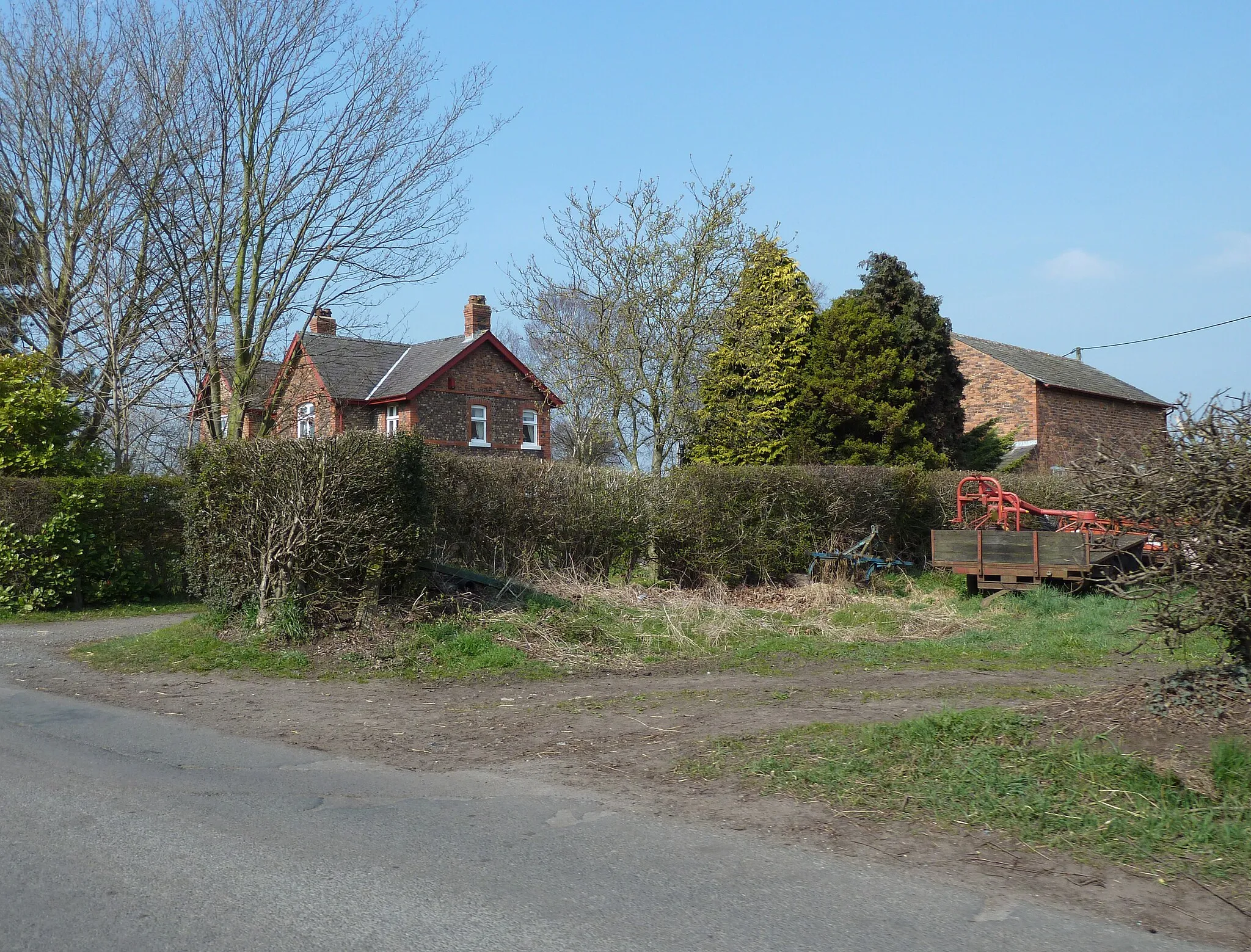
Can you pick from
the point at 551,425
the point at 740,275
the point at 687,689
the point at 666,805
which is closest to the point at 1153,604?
the point at 666,805

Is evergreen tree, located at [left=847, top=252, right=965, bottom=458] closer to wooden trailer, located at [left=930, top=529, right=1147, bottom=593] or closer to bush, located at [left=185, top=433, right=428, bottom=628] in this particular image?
wooden trailer, located at [left=930, top=529, right=1147, bottom=593]

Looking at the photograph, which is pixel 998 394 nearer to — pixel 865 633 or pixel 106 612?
pixel 865 633

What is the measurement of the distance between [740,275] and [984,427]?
1504 cm

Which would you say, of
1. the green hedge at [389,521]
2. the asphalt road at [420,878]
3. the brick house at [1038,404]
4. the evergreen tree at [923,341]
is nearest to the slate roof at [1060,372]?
the brick house at [1038,404]

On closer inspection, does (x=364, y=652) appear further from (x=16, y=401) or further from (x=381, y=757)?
(x=16, y=401)

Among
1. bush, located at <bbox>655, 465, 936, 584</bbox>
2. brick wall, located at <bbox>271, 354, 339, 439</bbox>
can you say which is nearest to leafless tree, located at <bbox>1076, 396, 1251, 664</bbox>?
bush, located at <bbox>655, 465, 936, 584</bbox>

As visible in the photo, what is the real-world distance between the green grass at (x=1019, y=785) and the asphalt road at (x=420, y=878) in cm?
80

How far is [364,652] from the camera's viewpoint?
34.6ft

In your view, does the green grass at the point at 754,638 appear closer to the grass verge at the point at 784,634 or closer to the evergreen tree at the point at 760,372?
the grass verge at the point at 784,634

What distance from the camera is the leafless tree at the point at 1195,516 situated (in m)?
5.72

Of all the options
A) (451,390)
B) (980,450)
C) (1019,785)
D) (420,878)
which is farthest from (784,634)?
(451,390)

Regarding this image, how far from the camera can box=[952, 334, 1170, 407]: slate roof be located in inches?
1532

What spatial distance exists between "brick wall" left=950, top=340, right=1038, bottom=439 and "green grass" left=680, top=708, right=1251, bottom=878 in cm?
3200

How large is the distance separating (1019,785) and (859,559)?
460 inches
